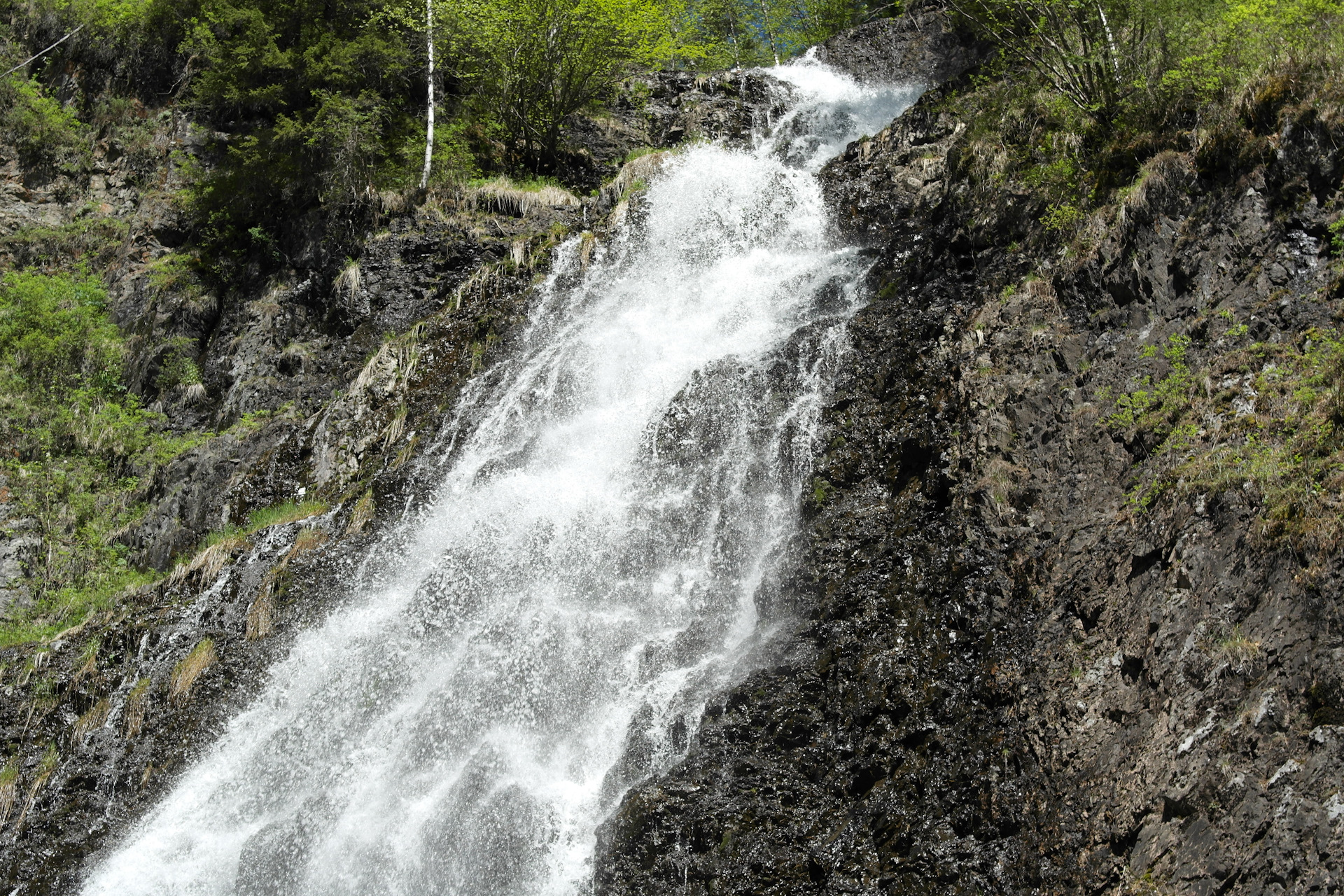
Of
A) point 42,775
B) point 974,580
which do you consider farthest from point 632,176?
point 42,775

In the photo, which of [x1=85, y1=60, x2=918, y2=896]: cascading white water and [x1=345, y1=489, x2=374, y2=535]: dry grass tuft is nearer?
[x1=85, y1=60, x2=918, y2=896]: cascading white water

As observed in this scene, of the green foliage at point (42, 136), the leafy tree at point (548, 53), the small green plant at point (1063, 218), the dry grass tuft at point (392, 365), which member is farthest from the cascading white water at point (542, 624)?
the green foliage at point (42, 136)

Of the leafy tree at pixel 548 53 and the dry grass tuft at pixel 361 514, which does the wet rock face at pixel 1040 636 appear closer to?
the dry grass tuft at pixel 361 514

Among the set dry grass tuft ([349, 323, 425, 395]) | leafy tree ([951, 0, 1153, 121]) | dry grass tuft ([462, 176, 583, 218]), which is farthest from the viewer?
dry grass tuft ([462, 176, 583, 218])

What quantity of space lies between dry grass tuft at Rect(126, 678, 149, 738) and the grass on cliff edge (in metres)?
2.41

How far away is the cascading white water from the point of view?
8.16 metres

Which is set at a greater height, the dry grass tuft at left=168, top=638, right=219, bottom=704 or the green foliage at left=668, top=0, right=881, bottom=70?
the green foliage at left=668, top=0, right=881, bottom=70

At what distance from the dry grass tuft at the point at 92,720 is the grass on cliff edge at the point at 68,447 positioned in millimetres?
2099

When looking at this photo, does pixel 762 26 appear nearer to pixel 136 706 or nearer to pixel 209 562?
pixel 209 562

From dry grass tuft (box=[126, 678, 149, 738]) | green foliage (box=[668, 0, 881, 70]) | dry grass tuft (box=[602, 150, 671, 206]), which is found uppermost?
green foliage (box=[668, 0, 881, 70])

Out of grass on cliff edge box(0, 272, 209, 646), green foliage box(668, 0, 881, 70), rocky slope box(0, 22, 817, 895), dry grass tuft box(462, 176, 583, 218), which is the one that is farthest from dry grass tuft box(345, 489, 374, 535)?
green foliage box(668, 0, 881, 70)

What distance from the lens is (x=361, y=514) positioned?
12.2m

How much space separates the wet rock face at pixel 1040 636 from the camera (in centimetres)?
516

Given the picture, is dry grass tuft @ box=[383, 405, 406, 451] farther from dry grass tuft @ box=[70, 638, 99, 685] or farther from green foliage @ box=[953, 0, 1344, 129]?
green foliage @ box=[953, 0, 1344, 129]
